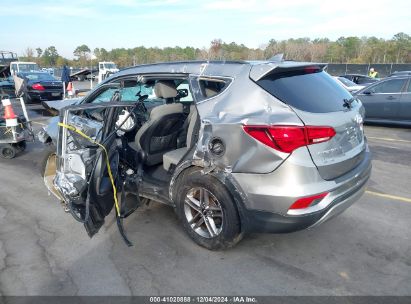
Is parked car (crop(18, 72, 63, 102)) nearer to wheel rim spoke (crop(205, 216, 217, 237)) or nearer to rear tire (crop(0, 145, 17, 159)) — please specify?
rear tire (crop(0, 145, 17, 159))

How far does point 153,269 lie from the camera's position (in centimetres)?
310

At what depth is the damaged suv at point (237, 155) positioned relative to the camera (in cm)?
277

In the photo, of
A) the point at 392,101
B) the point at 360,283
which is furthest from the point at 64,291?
the point at 392,101

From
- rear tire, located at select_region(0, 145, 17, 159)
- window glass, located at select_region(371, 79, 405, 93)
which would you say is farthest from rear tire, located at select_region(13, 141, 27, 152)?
window glass, located at select_region(371, 79, 405, 93)

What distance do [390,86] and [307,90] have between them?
28.5 ft

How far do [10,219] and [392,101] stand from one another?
10038 mm

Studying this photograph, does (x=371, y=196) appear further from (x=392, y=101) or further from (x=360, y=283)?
(x=392, y=101)

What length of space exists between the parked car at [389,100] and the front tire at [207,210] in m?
8.74

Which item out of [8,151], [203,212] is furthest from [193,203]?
[8,151]

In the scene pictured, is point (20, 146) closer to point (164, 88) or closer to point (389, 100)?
point (164, 88)

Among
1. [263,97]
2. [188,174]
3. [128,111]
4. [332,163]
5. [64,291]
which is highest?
[263,97]

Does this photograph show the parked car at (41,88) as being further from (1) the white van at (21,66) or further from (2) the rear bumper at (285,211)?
(2) the rear bumper at (285,211)

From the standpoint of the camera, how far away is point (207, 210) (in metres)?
3.27

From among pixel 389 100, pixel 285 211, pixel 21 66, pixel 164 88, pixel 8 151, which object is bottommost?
pixel 8 151
